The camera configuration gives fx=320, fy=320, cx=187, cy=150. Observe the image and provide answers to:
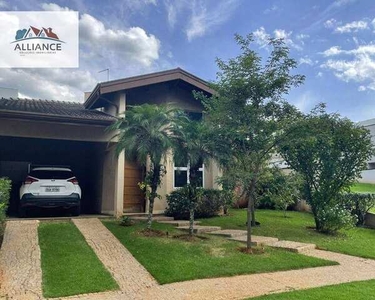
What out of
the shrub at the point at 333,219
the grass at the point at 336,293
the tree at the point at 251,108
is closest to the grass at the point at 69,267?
the grass at the point at 336,293

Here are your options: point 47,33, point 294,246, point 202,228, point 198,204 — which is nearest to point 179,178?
point 198,204

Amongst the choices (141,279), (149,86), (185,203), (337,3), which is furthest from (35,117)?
(337,3)

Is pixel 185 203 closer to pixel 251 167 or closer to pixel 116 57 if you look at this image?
pixel 251 167

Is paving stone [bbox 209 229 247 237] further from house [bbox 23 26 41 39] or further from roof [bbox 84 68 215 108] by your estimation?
house [bbox 23 26 41 39]

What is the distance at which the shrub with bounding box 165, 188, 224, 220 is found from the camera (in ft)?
41.5

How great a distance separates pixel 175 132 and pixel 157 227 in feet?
11.2

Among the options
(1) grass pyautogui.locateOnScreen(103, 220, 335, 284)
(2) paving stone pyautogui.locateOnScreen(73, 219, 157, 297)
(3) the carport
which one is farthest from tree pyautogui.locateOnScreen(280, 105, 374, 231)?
(3) the carport

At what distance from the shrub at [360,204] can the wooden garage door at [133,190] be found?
8.85m

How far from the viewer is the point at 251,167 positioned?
28.1ft

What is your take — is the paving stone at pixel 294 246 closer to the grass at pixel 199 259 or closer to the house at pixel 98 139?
the grass at pixel 199 259

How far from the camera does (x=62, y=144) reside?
53.2ft

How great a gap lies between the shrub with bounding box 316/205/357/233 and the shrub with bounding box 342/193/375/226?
2650mm

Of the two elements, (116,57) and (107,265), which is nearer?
(107,265)

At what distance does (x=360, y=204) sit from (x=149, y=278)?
11.3 meters
